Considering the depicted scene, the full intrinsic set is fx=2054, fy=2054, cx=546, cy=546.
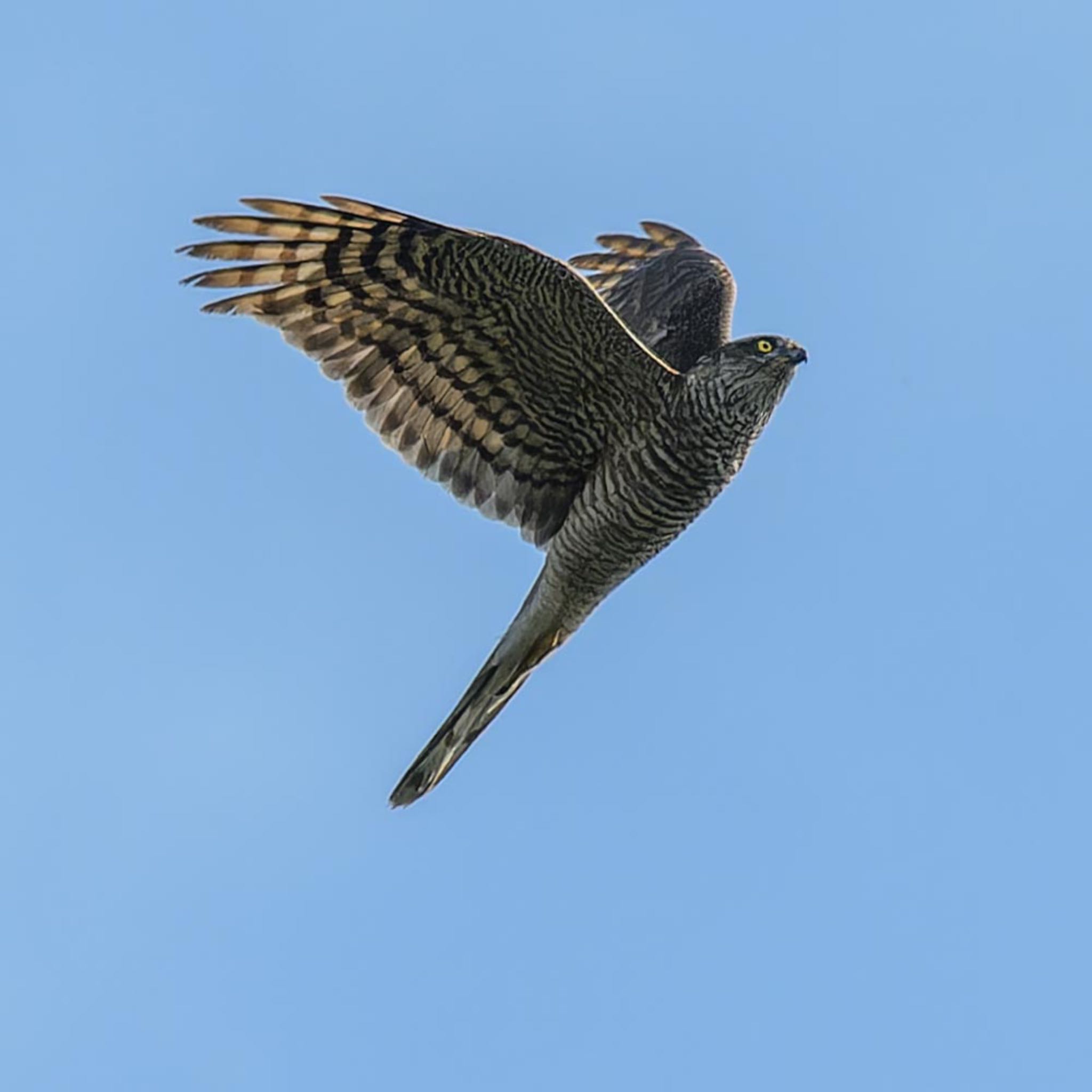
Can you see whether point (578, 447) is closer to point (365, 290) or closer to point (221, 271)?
point (365, 290)

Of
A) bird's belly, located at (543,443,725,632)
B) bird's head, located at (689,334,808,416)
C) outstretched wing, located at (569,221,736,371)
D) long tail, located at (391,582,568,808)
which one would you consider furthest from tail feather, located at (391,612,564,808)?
outstretched wing, located at (569,221,736,371)

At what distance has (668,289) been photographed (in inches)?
498

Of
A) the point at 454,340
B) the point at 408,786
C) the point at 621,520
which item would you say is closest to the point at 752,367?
the point at 621,520

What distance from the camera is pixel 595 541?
1062 centimetres

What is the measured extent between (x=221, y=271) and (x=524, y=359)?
62.6 inches

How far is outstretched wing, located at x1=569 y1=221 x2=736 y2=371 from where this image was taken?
12.0 meters

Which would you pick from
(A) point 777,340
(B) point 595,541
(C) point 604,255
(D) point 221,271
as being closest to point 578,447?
(B) point 595,541

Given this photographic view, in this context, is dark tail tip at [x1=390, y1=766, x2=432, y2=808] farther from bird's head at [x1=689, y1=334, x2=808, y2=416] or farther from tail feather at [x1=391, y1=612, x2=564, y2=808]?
bird's head at [x1=689, y1=334, x2=808, y2=416]

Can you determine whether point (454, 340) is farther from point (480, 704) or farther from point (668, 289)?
point (668, 289)


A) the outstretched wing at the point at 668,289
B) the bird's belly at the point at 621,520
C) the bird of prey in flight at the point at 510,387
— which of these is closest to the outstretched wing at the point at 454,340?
the bird of prey in flight at the point at 510,387

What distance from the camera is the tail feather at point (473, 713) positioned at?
10.8 meters

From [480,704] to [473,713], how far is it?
0.06m

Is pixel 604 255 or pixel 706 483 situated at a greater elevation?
pixel 604 255

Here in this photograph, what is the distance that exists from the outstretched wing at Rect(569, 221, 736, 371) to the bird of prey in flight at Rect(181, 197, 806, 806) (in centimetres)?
127
